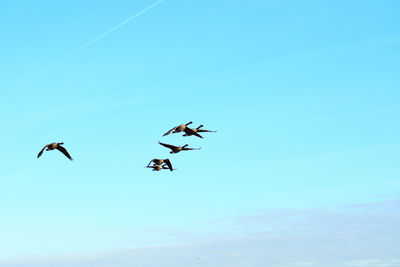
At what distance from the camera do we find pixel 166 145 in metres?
106

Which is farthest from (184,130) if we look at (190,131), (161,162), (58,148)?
(58,148)

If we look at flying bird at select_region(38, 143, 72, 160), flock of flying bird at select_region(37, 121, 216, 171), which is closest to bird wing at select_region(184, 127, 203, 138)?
flock of flying bird at select_region(37, 121, 216, 171)

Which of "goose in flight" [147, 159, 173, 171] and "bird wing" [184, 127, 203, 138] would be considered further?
"goose in flight" [147, 159, 173, 171]

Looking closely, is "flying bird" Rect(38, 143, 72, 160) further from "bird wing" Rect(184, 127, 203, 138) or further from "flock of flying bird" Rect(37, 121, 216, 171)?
"bird wing" Rect(184, 127, 203, 138)

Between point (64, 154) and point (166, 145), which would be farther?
point (166, 145)

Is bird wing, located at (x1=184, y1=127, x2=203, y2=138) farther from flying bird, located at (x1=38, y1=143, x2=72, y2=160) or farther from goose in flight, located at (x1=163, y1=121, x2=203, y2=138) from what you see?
flying bird, located at (x1=38, y1=143, x2=72, y2=160)

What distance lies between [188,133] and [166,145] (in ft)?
17.6

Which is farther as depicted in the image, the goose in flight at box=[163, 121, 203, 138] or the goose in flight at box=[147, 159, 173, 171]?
the goose in flight at box=[147, 159, 173, 171]

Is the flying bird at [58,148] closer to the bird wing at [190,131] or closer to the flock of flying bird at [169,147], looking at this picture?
the flock of flying bird at [169,147]

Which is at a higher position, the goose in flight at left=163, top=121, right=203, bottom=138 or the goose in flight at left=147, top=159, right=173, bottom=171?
the goose in flight at left=163, top=121, right=203, bottom=138

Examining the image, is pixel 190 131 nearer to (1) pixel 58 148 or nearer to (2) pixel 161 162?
(2) pixel 161 162

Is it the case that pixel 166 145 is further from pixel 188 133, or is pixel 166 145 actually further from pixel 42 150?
pixel 42 150

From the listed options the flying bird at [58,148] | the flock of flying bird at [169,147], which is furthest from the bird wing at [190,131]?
the flying bird at [58,148]

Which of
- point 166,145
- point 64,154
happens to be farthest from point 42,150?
point 166,145
